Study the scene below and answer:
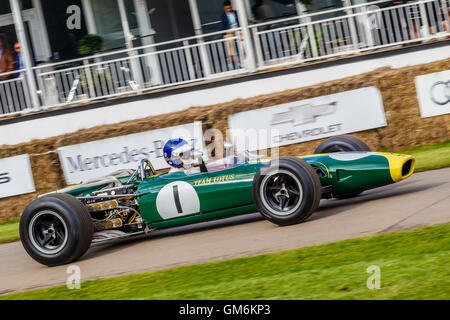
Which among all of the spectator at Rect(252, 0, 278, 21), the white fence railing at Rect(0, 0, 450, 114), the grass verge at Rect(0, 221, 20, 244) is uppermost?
the spectator at Rect(252, 0, 278, 21)

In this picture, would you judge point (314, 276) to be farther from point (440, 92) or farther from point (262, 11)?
point (262, 11)

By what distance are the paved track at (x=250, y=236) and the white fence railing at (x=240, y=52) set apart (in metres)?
6.95

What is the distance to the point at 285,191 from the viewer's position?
744cm

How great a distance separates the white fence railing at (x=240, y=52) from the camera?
1522 cm

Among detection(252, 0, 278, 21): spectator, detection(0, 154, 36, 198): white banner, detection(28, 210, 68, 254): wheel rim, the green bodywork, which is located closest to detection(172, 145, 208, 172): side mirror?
the green bodywork

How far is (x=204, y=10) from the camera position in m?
18.2

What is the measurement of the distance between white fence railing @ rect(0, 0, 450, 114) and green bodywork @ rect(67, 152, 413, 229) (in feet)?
25.2

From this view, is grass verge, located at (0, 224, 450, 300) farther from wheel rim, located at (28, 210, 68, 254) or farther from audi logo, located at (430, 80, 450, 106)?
audi logo, located at (430, 80, 450, 106)

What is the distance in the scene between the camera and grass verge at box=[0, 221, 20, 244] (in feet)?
35.4

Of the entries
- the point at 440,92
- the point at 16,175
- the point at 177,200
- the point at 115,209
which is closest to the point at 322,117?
the point at 440,92

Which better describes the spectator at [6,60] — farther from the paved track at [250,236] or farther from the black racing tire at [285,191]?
the black racing tire at [285,191]

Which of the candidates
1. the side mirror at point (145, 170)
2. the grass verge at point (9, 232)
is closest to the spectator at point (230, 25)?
the grass verge at point (9, 232)

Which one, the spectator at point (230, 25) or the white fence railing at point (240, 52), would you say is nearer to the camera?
the white fence railing at point (240, 52)

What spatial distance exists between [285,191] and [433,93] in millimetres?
6483
